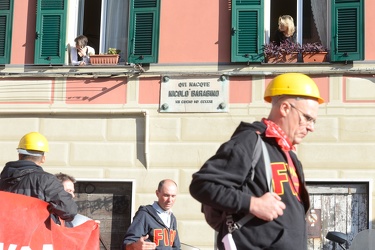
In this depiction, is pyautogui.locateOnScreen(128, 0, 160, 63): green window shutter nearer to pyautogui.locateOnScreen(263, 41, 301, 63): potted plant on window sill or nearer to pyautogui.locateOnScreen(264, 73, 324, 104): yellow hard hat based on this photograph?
pyautogui.locateOnScreen(263, 41, 301, 63): potted plant on window sill

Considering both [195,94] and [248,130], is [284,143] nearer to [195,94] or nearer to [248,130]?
[248,130]

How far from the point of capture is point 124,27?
1304 centimetres

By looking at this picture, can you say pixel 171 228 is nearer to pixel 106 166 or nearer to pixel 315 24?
pixel 106 166

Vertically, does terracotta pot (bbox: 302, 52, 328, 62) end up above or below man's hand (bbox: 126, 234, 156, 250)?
above

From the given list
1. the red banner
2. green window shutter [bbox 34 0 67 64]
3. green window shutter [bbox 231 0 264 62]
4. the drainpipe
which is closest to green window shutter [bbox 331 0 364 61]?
green window shutter [bbox 231 0 264 62]

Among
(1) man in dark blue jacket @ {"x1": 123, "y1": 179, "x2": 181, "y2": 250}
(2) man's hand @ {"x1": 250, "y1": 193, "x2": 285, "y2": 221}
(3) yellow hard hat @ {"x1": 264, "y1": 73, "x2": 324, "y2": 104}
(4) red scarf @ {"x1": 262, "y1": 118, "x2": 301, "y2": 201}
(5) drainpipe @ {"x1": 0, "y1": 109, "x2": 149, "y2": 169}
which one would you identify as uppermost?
(5) drainpipe @ {"x1": 0, "y1": 109, "x2": 149, "y2": 169}

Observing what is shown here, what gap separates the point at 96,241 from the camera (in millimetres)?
7383

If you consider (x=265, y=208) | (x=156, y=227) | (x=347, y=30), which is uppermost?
(x=347, y=30)

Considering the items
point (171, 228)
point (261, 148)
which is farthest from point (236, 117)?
point (261, 148)

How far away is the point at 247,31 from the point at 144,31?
1.56 metres

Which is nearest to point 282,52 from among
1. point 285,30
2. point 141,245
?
point 285,30

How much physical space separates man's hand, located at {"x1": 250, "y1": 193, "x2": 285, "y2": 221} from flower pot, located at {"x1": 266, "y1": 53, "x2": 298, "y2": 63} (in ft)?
27.9

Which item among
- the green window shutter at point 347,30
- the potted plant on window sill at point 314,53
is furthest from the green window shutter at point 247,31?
the green window shutter at point 347,30

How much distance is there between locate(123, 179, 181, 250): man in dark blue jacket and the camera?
8.00 metres
